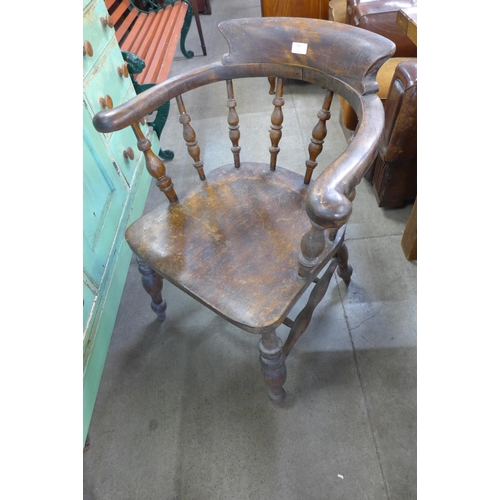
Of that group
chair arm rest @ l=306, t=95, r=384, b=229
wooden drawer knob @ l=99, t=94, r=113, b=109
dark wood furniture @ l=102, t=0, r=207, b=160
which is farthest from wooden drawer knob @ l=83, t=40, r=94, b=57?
chair arm rest @ l=306, t=95, r=384, b=229

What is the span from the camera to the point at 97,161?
1211mm

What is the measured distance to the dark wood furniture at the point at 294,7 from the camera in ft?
7.08

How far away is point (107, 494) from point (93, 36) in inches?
62.3

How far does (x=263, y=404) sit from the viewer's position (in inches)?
44.4

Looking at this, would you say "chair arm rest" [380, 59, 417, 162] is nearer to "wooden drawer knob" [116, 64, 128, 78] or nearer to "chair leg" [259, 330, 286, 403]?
"chair leg" [259, 330, 286, 403]

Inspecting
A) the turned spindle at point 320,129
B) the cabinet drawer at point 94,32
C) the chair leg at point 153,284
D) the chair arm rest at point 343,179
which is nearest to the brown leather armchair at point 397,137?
the turned spindle at point 320,129

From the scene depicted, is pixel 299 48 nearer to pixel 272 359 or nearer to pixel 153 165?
pixel 153 165

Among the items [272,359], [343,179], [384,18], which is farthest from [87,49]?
[384,18]

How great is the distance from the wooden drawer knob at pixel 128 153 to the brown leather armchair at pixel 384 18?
127 centimetres

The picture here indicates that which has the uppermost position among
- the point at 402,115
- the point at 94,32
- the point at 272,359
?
the point at 94,32

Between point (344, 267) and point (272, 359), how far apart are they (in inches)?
20.9

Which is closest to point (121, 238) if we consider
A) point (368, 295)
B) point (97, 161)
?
point (97, 161)

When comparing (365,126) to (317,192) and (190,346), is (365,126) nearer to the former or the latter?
(317,192)

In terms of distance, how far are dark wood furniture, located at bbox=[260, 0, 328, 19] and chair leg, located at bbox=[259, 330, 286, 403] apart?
2.26 metres
